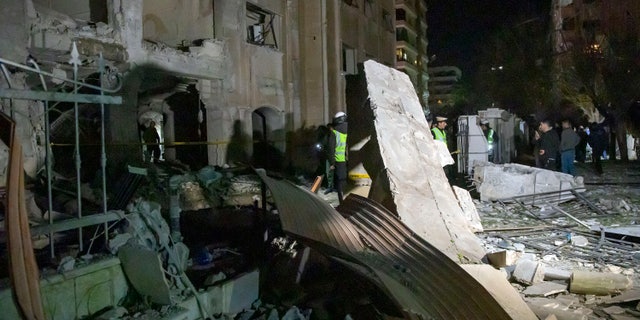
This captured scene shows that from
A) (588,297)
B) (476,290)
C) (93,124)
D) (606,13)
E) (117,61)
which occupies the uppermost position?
(606,13)

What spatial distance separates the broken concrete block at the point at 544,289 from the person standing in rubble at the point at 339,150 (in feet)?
13.9

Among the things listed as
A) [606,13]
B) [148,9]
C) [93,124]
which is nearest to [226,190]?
[93,124]

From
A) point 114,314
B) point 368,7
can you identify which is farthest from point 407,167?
point 368,7

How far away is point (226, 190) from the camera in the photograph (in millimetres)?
11492

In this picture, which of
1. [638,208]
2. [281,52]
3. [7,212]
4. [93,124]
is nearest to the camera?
[7,212]

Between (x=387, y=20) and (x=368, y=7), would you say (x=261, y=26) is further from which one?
(x=387, y=20)

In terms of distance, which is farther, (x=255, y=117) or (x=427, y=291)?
(x=255, y=117)

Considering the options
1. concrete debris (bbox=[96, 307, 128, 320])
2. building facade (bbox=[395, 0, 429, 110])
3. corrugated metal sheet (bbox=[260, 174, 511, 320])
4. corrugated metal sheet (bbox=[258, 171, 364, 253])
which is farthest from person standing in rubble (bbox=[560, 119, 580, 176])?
building facade (bbox=[395, 0, 429, 110])

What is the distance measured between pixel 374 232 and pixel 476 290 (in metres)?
1.22

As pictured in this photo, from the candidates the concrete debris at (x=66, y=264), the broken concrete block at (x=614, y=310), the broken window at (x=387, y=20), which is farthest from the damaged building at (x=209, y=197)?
the broken window at (x=387, y=20)

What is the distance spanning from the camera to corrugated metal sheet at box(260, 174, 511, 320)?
151 inches

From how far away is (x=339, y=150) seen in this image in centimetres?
891

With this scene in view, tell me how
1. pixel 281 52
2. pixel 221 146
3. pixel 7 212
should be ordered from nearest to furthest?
1. pixel 7 212
2. pixel 221 146
3. pixel 281 52

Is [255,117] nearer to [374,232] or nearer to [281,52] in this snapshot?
[281,52]
